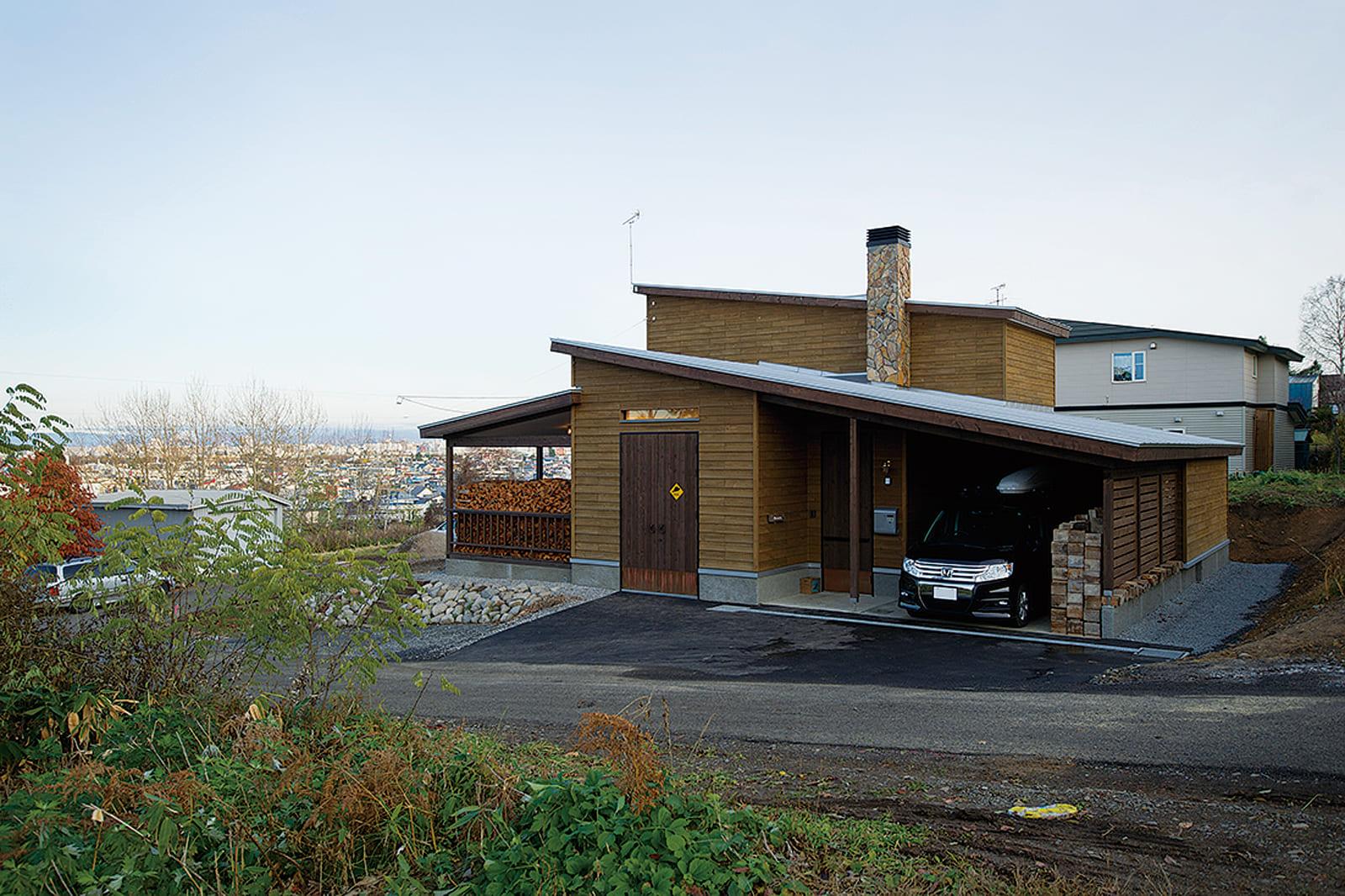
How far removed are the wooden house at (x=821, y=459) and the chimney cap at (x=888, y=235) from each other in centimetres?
6

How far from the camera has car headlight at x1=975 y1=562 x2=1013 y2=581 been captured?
12.1m

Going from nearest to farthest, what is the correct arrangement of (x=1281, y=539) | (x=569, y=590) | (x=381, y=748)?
(x=381, y=748) < (x=569, y=590) < (x=1281, y=539)

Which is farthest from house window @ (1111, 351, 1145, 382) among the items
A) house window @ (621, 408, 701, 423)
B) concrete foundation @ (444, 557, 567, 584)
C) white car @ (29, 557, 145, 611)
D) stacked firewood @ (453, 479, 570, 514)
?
white car @ (29, 557, 145, 611)

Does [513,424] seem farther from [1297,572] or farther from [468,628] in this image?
[1297,572]

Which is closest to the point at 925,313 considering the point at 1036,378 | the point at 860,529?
the point at 1036,378

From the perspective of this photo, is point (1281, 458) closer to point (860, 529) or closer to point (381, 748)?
point (860, 529)

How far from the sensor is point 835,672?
10156 mm

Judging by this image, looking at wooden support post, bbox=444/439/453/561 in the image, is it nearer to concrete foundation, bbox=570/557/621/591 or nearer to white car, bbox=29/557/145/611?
concrete foundation, bbox=570/557/621/591

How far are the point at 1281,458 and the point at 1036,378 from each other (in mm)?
23823

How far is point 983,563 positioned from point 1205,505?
958cm

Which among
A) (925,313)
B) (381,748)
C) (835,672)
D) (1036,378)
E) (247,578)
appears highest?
(925,313)

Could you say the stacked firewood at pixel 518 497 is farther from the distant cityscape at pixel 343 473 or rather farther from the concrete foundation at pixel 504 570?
the distant cityscape at pixel 343 473

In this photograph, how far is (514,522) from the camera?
1820cm

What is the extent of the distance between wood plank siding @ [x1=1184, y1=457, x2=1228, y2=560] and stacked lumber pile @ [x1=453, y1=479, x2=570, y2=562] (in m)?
12.2
